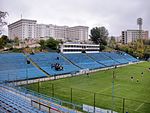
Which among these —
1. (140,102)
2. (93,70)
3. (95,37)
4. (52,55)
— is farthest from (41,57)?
(95,37)

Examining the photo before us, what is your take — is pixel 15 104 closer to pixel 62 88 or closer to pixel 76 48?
pixel 62 88

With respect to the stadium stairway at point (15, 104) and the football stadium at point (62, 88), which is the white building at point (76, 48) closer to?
the football stadium at point (62, 88)

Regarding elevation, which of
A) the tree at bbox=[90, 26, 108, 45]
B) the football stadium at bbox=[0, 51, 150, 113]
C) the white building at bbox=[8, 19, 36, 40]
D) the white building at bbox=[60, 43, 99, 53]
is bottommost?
the football stadium at bbox=[0, 51, 150, 113]

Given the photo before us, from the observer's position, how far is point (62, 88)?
35719 mm

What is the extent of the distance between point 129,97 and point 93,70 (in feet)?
100

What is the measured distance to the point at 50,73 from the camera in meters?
48.8

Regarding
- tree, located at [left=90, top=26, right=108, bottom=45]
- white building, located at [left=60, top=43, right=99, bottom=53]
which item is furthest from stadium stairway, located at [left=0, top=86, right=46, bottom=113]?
tree, located at [left=90, top=26, right=108, bottom=45]

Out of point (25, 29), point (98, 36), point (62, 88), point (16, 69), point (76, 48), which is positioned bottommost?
point (62, 88)

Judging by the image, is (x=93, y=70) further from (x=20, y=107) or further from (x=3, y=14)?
(x=20, y=107)

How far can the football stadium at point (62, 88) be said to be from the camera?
70.3 ft

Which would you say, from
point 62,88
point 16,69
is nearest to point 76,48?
point 16,69

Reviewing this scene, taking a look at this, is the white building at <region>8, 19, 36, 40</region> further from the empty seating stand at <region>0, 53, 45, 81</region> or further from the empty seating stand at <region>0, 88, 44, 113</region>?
the empty seating stand at <region>0, 88, 44, 113</region>

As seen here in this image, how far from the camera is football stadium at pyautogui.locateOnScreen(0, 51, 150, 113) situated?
21.4 m

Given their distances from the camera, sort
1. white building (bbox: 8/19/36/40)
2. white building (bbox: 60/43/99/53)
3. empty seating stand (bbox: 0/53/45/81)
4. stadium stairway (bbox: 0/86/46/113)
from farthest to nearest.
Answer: white building (bbox: 8/19/36/40) → white building (bbox: 60/43/99/53) → empty seating stand (bbox: 0/53/45/81) → stadium stairway (bbox: 0/86/46/113)
